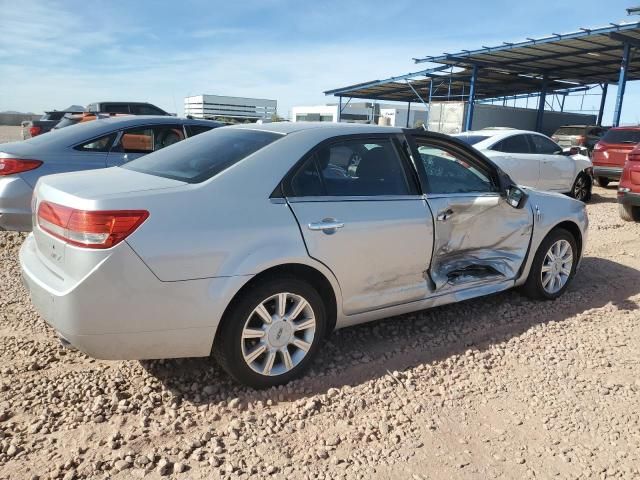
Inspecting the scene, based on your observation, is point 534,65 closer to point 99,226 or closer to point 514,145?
point 514,145

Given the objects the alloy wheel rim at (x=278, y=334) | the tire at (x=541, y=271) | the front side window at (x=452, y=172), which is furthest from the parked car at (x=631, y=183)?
the alloy wheel rim at (x=278, y=334)

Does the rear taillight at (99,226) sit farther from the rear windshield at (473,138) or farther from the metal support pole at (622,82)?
the metal support pole at (622,82)

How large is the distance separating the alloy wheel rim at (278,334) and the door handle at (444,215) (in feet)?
3.99

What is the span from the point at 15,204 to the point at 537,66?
83.4 feet

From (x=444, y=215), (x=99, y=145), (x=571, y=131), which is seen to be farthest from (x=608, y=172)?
(x=99, y=145)

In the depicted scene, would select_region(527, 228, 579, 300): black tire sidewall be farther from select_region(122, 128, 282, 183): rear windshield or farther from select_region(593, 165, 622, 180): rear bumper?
select_region(593, 165, 622, 180): rear bumper

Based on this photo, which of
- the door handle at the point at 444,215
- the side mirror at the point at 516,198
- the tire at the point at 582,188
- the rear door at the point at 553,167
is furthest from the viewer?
the tire at the point at 582,188

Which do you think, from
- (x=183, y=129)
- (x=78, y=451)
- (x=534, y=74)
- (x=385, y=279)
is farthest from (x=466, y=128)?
(x=78, y=451)

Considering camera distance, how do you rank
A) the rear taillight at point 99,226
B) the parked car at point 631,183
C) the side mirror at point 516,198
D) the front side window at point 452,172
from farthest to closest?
the parked car at point 631,183, the side mirror at point 516,198, the front side window at point 452,172, the rear taillight at point 99,226

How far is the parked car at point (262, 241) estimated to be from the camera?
253 centimetres

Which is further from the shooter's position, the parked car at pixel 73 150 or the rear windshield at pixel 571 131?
the rear windshield at pixel 571 131

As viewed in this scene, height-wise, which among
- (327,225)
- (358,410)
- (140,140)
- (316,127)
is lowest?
(358,410)

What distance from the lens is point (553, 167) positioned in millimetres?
10039

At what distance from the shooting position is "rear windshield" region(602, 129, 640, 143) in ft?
40.0
